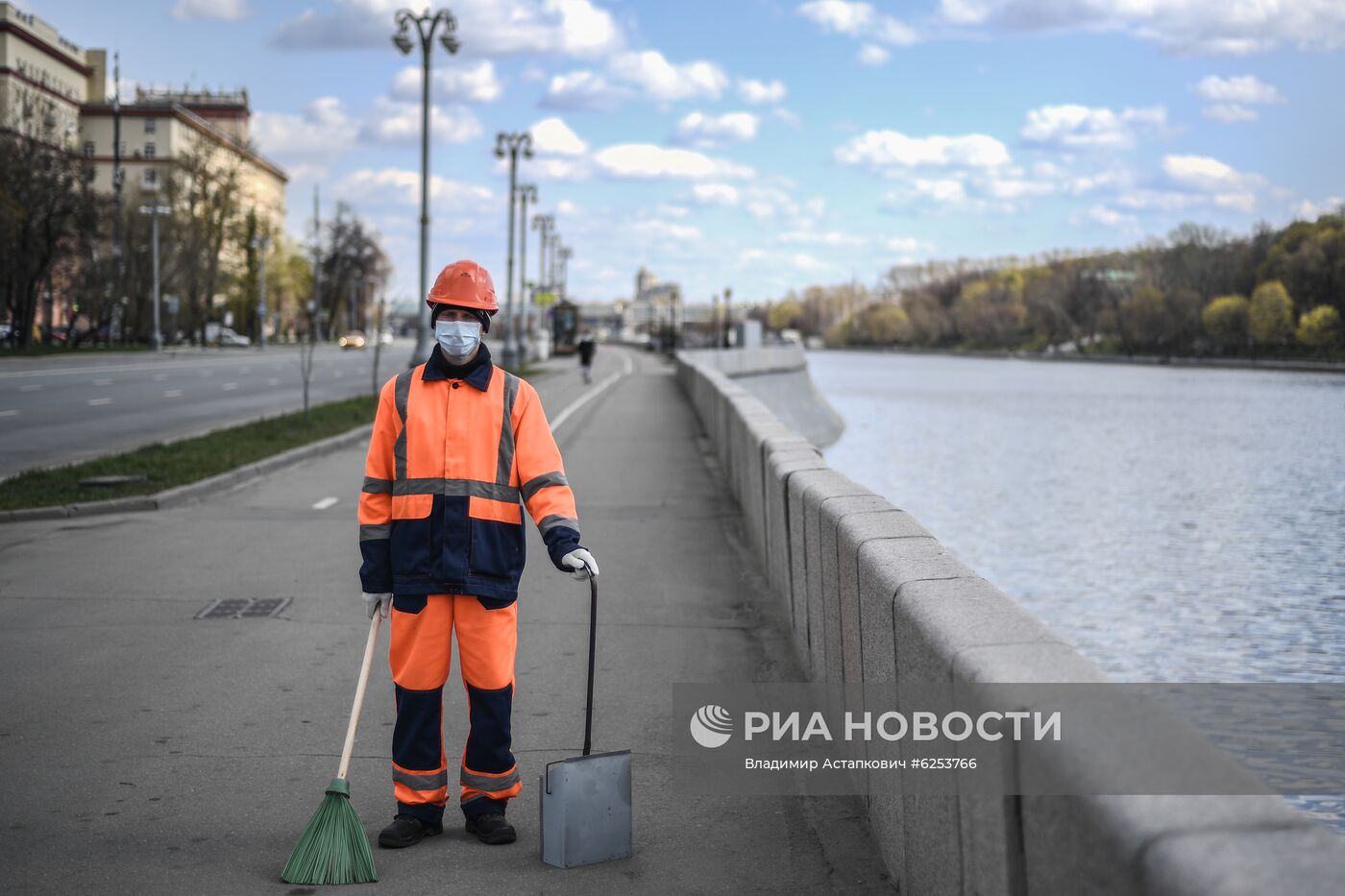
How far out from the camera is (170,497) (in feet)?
47.3

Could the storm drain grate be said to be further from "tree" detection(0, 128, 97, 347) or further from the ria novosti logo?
"tree" detection(0, 128, 97, 347)

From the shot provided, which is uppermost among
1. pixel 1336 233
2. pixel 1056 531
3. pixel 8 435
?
pixel 1336 233

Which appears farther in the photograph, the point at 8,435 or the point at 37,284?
the point at 37,284

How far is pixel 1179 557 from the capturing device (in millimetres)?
23312

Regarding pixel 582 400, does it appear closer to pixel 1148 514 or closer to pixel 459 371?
pixel 1148 514

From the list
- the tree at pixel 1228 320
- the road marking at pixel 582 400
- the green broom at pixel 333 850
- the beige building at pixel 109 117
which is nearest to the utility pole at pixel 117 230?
the beige building at pixel 109 117

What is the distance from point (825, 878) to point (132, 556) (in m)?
7.96

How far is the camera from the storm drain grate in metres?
9.26

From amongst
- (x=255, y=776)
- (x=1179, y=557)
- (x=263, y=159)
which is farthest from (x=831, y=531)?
(x=263, y=159)

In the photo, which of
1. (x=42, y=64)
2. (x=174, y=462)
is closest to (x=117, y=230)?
(x=42, y=64)

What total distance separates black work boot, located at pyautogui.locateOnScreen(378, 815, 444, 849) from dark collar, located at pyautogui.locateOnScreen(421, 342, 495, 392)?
1485mm

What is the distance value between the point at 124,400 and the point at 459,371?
2861 centimetres

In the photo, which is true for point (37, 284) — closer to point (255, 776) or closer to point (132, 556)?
point (132, 556)

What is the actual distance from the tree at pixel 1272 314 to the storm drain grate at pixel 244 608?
368 feet
